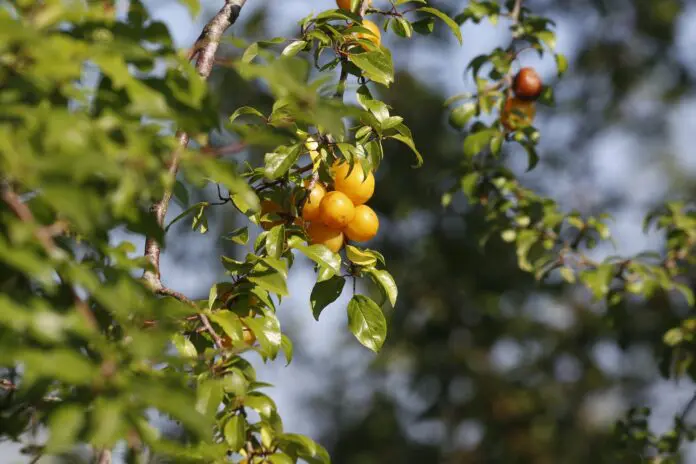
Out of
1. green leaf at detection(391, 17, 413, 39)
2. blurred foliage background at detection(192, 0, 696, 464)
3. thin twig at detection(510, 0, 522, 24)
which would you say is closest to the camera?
green leaf at detection(391, 17, 413, 39)

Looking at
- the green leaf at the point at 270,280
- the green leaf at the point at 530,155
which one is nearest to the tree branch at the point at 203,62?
the green leaf at the point at 270,280

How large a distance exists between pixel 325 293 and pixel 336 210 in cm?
11

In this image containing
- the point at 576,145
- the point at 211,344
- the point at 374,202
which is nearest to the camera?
the point at 211,344

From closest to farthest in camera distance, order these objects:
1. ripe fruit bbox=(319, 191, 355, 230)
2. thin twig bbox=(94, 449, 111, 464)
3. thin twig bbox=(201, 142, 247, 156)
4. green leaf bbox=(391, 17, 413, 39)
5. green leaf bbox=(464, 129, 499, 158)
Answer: thin twig bbox=(201, 142, 247, 156), thin twig bbox=(94, 449, 111, 464), ripe fruit bbox=(319, 191, 355, 230), green leaf bbox=(391, 17, 413, 39), green leaf bbox=(464, 129, 499, 158)

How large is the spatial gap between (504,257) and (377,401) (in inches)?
68.3

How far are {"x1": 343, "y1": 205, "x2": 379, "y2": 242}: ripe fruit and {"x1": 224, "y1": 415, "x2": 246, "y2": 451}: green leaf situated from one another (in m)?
0.29

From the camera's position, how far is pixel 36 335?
615 mm

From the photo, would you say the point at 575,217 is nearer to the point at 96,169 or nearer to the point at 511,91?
the point at 511,91

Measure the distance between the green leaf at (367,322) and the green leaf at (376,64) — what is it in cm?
29

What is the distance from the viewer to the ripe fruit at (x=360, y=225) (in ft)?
3.84

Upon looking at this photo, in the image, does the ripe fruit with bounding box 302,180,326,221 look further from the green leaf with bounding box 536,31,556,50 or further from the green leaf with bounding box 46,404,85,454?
the green leaf with bounding box 536,31,556,50

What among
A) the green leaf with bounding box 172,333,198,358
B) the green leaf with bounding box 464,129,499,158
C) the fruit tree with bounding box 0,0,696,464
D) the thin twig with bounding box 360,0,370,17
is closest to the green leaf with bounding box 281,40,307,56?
the fruit tree with bounding box 0,0,696,464

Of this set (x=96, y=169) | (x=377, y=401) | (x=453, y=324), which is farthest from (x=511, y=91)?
(x=377, y=401)

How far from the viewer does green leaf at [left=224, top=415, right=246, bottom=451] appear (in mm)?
980
